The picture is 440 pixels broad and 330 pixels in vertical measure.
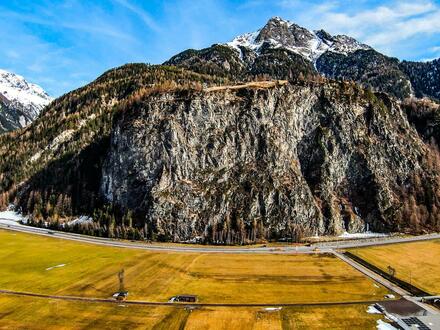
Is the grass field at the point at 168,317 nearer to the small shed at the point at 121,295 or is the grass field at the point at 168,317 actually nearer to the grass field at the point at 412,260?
the small shed at the point at 121,295

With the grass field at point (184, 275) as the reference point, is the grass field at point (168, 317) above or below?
below

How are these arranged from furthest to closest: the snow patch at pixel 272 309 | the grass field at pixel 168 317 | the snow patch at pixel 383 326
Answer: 1. the snow patch at pixel 272 309
2. the grass field at pixel 168 317
3. the snow patch at pixel 383 326

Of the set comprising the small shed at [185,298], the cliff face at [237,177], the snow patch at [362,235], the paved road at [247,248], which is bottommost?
the small shed at [185,298]

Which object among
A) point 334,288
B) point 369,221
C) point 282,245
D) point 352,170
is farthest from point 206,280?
point 352,170

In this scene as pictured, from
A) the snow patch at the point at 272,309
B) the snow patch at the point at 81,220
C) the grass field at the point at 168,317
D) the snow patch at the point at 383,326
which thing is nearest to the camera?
the snow patch at the point at 383,326

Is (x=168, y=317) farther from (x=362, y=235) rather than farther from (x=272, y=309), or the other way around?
(x=362, y=235)

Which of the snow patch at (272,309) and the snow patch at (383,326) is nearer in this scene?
the snow patch at (383,326)

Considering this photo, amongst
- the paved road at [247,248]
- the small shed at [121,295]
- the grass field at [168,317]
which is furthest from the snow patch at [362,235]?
the small shed at [121,295]
